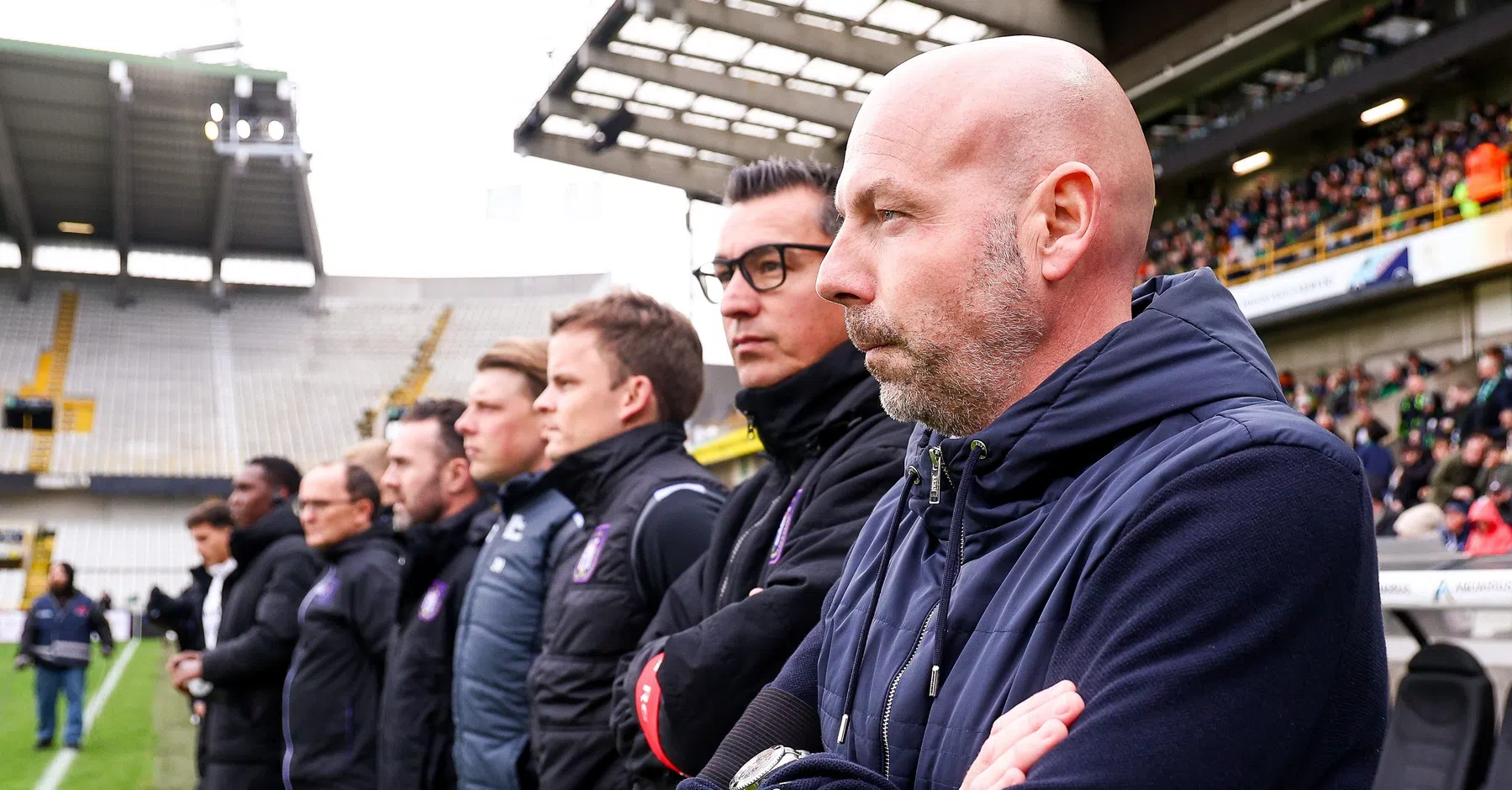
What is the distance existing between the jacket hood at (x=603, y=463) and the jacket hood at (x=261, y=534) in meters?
3.24

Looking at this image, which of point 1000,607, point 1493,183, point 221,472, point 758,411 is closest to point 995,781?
point 1000,607

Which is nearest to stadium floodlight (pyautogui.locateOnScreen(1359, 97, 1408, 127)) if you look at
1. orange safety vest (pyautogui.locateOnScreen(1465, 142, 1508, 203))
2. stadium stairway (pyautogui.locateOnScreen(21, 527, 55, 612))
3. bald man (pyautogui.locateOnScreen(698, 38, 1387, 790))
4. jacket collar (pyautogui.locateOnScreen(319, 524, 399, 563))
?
orange safety vest (pyautogui.locateOnScreen(1465, 142, 1508, 203))

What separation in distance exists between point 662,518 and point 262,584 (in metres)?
3.76

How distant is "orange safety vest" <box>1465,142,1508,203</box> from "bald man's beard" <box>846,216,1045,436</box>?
621 inches

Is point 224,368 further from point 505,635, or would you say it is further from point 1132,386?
point 1132,386

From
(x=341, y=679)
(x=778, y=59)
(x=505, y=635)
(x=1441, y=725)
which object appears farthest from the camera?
(x=778, y=59)

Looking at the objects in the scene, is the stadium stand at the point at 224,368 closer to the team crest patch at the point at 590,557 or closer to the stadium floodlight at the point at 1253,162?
the stadium floodlight at the point at 1253,162

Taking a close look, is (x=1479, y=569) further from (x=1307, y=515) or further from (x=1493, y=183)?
(x=1493, y=183)

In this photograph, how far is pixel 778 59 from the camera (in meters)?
15.3

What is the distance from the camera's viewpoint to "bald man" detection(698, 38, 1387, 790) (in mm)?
1019

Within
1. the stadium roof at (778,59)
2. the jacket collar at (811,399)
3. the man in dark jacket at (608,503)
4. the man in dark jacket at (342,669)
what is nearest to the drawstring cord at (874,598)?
the jacket collar at (811,399)

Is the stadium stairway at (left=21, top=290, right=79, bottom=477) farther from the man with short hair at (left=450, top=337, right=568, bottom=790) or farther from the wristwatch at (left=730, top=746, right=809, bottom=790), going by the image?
the wristwatch at (left=730, top=746, right=809, bottom=790)

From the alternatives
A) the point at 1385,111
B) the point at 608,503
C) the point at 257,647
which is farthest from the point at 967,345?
the point at 1385,111

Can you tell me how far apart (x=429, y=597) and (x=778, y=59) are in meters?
12.0
